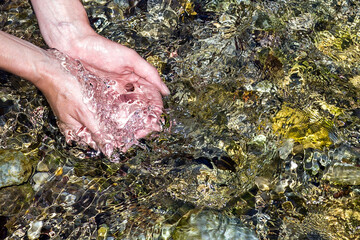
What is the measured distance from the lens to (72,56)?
2801mm

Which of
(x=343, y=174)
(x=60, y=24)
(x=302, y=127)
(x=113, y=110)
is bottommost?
(x=343, y=174)

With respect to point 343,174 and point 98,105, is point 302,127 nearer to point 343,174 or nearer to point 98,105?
point 343,174

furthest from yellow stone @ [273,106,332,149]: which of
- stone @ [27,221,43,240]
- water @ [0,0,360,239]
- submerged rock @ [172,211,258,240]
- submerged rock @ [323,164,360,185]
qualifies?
stone @ [27,221,43,240]

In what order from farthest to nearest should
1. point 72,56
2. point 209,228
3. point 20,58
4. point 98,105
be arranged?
point 72,56, point 98,105, point 20,58, point 209,228

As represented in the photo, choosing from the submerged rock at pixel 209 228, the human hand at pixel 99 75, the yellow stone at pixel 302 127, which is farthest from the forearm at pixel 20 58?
the yellow stone at pixel 302 127

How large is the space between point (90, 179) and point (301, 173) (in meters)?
1.47

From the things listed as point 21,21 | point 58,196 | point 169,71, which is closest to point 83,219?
point 58,196

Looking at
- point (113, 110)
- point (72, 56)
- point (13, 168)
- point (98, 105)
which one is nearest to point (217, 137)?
point (113, 110)

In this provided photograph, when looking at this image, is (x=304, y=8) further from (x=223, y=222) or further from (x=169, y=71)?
(x=223, y=222)

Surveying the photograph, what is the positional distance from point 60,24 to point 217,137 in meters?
1.51

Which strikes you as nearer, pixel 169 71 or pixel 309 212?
pixel 309 212

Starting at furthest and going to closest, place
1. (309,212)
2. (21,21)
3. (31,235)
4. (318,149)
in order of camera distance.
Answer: (21,21) < (318,149) < (309,212) < (31,235)

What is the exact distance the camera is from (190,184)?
7.97 ft

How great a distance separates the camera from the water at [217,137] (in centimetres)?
229
